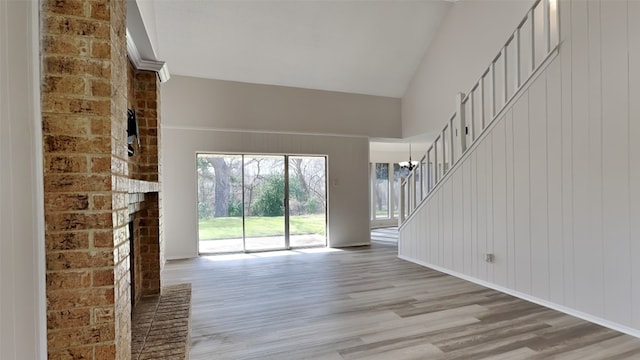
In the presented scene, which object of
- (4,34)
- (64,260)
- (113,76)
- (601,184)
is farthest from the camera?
(601,184)

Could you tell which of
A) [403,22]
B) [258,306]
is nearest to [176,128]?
[258,306]

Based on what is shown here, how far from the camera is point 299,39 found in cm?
597

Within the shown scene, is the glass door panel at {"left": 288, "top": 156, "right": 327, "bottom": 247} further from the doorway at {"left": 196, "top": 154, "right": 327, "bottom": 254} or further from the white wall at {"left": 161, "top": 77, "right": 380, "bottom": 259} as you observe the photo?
the white wall at {"left": 161, "top": 77, "right": 380, "bottom": 259}

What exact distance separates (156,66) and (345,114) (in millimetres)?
4546

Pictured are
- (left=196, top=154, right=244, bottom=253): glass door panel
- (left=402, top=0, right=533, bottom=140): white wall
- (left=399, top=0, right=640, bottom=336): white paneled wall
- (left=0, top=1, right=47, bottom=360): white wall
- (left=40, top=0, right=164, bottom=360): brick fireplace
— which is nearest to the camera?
(left=0, top=1, right=47, bottom=360): white wall

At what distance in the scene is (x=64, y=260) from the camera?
1.44 m

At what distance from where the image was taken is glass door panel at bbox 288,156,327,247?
699cm

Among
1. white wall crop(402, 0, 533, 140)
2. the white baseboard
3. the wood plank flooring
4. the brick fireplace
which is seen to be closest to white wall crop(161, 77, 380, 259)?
white wall crop(402, 0, 533, 140)

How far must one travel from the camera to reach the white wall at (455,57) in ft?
17.3

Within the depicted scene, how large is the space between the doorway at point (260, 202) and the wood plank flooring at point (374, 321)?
1.58 metres

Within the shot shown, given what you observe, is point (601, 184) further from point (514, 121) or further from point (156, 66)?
point (156, 66)

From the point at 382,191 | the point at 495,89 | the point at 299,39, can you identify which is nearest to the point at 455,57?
the point at 495,89

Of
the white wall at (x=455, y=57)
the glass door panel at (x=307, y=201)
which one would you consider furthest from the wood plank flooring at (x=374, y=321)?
the white wall at (x=455, y=57)

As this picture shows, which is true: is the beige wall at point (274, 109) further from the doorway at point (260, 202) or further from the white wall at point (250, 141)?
the doorway at point (260, 202)
